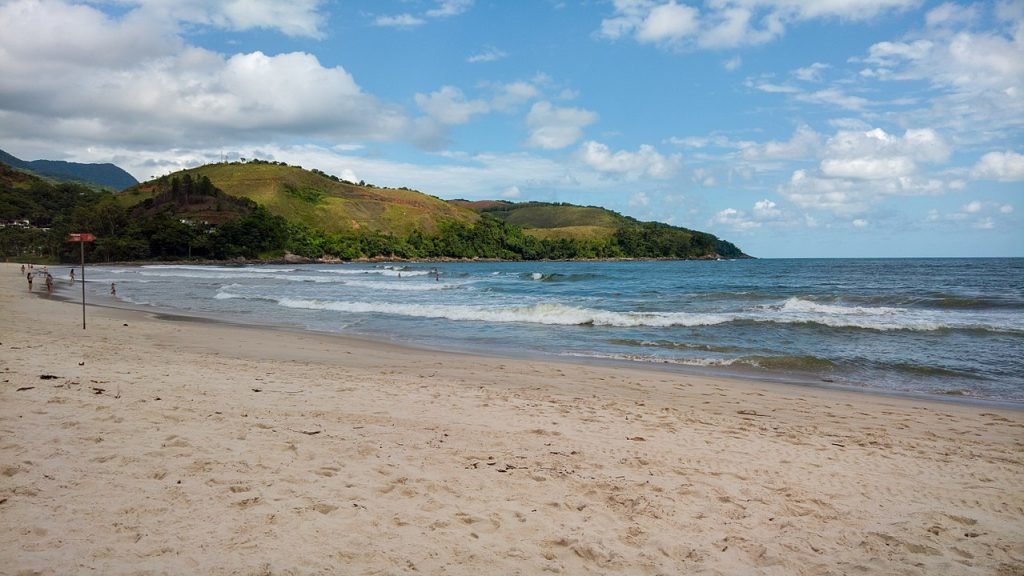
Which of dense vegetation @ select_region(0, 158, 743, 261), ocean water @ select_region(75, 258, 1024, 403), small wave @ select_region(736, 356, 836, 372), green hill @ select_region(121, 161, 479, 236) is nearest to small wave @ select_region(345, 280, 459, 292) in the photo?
ocean water @ select_region(75, 258, 1024, 403)

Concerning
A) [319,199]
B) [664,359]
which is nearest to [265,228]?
[319,199]

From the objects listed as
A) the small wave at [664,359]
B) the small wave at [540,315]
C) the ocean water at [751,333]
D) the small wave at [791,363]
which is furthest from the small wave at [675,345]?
the small wave at [540,315]

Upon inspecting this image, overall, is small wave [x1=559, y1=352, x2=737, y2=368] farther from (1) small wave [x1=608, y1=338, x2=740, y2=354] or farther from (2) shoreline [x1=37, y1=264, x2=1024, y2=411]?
(1) small wave [x1=608, y1=338, x2=740, y2=354]

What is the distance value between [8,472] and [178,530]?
5.99 feet

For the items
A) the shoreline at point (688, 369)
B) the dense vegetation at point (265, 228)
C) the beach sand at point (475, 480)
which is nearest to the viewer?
the beach sand at point (475, 480)

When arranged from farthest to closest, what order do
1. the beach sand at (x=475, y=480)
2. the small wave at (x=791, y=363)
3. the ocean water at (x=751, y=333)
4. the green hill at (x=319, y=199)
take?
the green hill at (x=319, y=199), the small wave at (x=791, y=363), the ocean water at (x=751, y=333), the beach sand at (x=475, y=480)

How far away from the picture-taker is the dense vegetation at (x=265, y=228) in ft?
363

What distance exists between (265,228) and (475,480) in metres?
129

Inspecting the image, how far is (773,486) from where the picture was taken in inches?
215

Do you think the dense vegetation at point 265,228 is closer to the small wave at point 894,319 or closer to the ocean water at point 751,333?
the ocean water at point 751,333

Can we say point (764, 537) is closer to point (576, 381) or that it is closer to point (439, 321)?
point (576, 381)

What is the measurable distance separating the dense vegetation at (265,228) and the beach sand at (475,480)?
11466 cm

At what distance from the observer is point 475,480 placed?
523 centimetres

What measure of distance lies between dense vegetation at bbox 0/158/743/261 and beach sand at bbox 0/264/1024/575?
376ft
